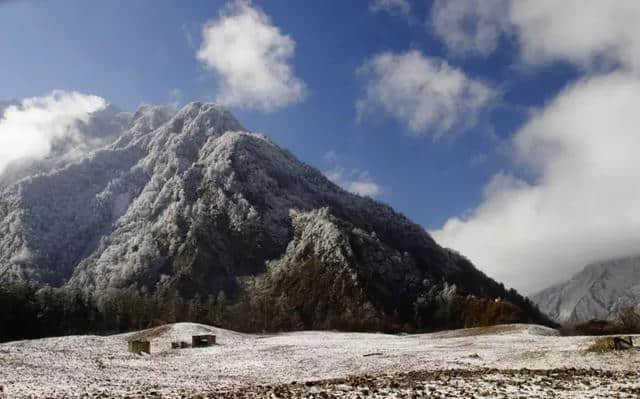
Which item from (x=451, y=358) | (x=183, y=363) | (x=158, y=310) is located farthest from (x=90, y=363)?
(x=158, y=310)

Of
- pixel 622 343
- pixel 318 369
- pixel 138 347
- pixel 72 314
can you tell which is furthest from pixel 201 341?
pixel 72 314

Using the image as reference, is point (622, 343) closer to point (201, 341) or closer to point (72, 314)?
point (201, 341)

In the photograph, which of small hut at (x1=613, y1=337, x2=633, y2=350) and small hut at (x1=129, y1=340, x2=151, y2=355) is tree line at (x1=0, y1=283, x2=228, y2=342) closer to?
small hut at (x1=129, y1=340, x2=151, y2=355)

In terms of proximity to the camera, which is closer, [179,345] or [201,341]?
[179,345]

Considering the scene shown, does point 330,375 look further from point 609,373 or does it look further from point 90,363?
point 90,363

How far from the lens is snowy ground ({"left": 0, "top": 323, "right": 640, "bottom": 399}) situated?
28.2 metres

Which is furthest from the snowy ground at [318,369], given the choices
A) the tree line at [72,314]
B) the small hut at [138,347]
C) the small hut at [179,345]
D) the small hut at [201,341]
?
the tree line at [72,314]

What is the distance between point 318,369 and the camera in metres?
44.8

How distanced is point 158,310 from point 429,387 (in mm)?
132397

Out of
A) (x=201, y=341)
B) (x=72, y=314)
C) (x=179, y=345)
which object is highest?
(x=72, y=314)

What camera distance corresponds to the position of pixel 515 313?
6235 inches

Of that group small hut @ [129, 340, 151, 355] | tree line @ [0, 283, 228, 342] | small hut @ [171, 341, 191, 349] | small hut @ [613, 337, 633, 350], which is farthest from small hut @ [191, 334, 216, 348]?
tree line @ [0, 283, 228, 342]

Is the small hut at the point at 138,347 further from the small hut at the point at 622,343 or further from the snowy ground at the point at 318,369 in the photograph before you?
the small hut at the point at 622,343

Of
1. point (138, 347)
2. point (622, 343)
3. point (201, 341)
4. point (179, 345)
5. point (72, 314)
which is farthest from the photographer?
point (72, 314)
